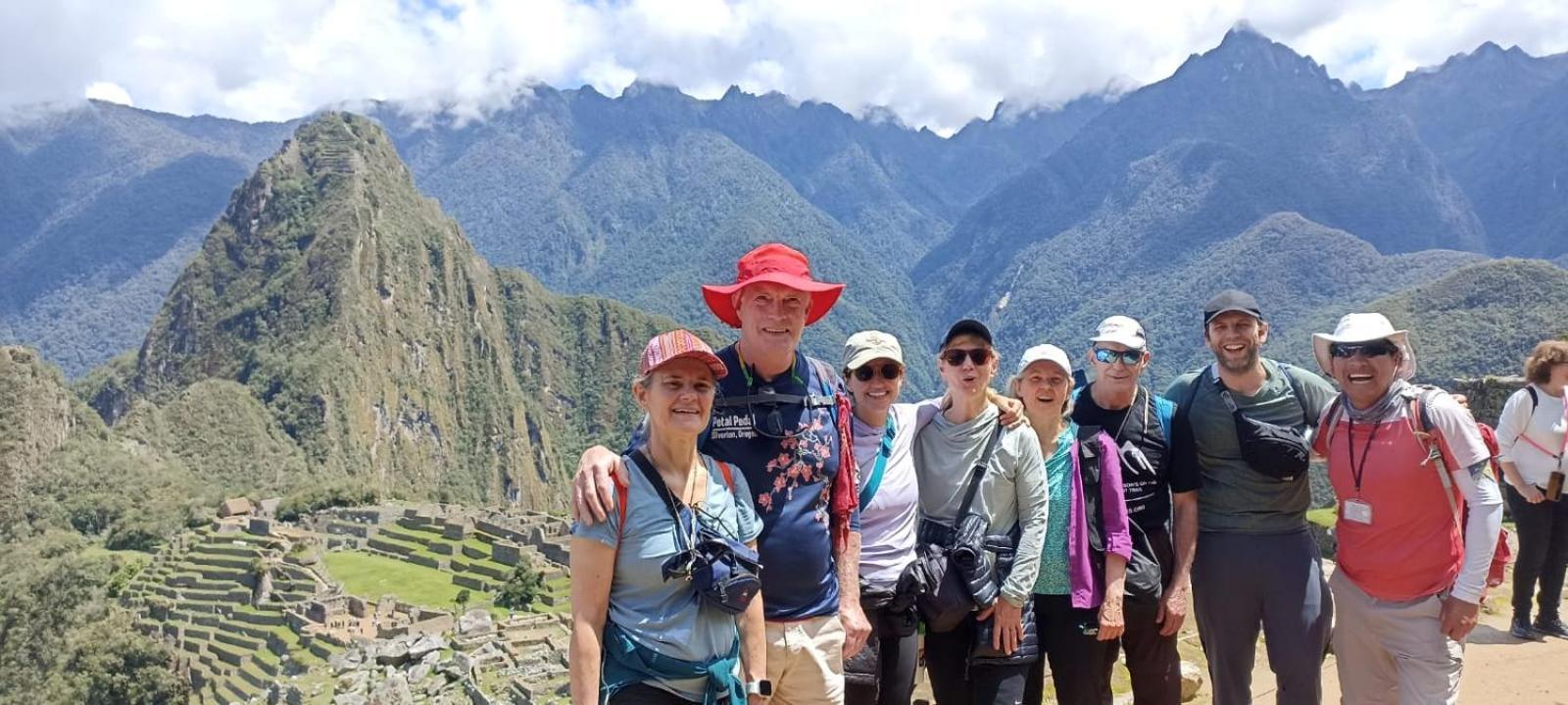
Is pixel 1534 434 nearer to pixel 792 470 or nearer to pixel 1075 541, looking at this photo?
pixel 1075 541

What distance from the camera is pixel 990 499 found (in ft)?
15.0

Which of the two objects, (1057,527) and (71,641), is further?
(71,641)

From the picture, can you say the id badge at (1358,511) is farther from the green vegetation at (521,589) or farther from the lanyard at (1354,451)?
the green vegetation at (521,589)

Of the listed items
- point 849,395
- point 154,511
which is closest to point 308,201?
point 154,511

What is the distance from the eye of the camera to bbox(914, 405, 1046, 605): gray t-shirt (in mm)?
4527

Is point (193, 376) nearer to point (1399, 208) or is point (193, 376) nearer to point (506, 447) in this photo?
point (506, 447)

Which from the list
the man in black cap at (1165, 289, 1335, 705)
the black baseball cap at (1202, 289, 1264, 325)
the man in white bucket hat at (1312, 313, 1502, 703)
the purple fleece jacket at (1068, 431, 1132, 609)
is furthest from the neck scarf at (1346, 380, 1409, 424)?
the purple fleece jacket at (1068, 431, 1132, 609)

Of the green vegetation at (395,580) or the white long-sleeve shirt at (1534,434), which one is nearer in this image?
the white long-sleeve shirt at (1534,434)

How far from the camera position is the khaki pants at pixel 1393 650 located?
4707 mm

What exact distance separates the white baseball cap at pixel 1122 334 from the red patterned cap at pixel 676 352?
223 cm

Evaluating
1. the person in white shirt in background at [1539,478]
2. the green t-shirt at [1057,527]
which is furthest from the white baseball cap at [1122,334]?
the person in white shirt in background at [1539,478]

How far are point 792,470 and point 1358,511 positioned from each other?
2898 mm

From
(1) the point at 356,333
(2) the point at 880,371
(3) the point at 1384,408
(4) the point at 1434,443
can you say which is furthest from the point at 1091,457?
(1) the point at 356,333

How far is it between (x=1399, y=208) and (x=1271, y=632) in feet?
558
